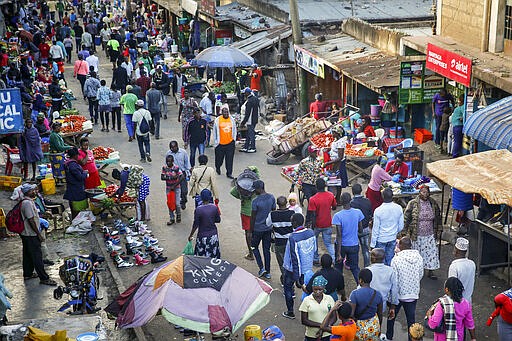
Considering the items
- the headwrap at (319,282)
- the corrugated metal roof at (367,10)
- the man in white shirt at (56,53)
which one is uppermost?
the headwrap at (319,282)

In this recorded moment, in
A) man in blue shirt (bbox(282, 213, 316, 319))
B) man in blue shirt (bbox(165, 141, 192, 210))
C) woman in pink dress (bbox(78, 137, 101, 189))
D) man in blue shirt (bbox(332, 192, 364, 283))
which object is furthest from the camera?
woman in pink dress (bbox(78, 137, 101, 189))

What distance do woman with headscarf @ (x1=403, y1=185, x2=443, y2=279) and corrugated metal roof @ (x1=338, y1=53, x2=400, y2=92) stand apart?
280 inches

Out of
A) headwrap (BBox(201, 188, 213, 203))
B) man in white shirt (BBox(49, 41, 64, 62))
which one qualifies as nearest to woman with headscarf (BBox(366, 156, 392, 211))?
headwrap (BBox(201, 188, 213, 203))

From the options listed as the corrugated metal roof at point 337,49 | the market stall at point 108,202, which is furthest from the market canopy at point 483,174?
the corrugated metal roof at point 337,49

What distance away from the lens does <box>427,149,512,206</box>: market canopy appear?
12.3 meters

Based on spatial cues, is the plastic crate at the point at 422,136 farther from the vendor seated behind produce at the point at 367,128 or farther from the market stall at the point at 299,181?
the market stall at the point at 299,181

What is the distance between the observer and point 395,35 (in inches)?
864

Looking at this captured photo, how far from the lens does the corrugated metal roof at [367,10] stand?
28641 millimetres

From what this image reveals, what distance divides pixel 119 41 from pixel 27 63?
678 centimetres

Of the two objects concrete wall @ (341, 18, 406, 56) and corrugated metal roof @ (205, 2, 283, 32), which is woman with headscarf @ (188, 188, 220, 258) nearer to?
concrete wall @ (341, 18, 406, 56)

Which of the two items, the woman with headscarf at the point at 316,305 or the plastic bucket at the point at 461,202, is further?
the plastic bucket at the point at 461,202

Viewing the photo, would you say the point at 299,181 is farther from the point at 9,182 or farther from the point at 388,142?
the point at 9,182

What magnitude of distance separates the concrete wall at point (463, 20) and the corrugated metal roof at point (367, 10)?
756 centimetres

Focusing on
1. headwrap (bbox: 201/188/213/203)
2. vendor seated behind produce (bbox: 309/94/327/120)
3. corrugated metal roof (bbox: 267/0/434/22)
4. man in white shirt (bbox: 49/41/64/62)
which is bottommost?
man in white shirt (bbox: 49/41/64/62)
